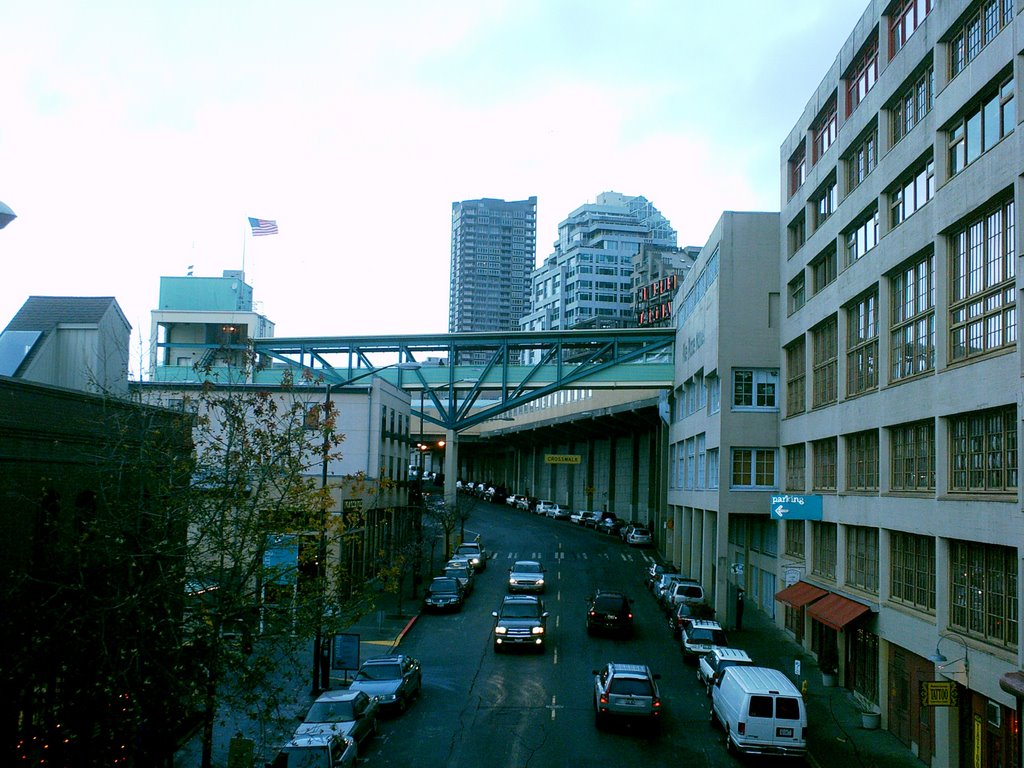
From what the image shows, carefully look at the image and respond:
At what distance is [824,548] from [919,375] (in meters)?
12.4

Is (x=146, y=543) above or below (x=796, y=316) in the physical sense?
below

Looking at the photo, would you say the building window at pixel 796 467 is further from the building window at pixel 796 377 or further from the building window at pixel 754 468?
the building window at pixel 754 468

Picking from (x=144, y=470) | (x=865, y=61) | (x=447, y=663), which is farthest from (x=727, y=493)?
(x=144, y=470)

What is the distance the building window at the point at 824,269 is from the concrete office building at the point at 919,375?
0.10m

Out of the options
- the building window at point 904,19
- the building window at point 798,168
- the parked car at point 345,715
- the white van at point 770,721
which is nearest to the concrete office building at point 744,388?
the building window at point 798,168

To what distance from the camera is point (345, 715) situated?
23375 millimetres

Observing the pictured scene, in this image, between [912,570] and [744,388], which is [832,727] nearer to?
[912,570]

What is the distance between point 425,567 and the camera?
202 ft

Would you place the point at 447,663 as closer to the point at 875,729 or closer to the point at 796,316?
the point at 875,729

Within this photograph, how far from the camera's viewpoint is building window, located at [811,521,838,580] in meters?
35.8

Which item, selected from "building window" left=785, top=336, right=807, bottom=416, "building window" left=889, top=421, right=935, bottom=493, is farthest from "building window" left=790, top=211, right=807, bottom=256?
"building window" left=889, top=421, right=935, bottom=493

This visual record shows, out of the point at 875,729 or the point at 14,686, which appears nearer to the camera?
the point at 14,686

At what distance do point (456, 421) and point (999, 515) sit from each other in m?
47.2

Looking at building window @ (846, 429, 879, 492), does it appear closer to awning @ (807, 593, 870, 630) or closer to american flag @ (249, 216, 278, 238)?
awning @ (807, 593, 870, 630)
